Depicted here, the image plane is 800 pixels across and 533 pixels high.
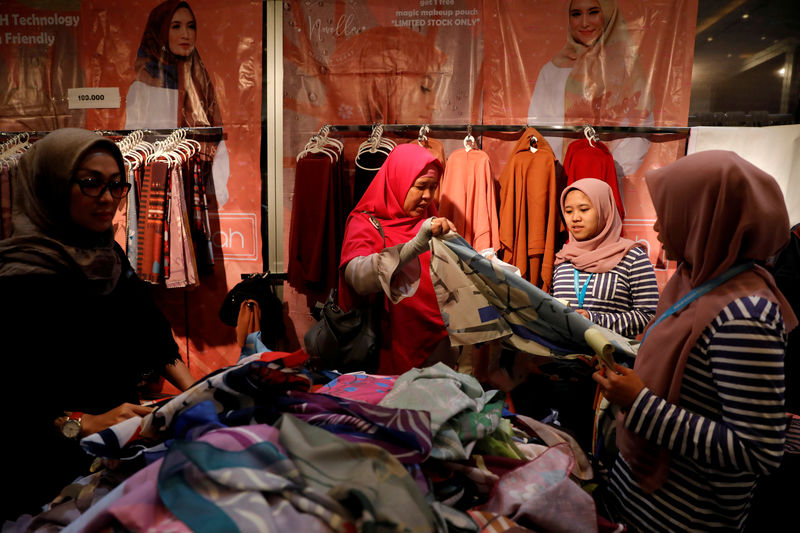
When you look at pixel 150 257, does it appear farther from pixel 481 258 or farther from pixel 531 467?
pixel 531 467

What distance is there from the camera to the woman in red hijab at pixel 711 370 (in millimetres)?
1049

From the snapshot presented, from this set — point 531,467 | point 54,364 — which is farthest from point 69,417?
point 531,467

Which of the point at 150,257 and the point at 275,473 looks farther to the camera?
the point at 150,257

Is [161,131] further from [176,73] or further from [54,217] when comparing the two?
[54,217]

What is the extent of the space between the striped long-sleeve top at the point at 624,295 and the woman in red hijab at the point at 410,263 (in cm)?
77

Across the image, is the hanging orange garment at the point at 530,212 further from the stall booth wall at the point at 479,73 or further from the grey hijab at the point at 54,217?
the grey hijab at the point at 54,217

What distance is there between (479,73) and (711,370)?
2594 mm

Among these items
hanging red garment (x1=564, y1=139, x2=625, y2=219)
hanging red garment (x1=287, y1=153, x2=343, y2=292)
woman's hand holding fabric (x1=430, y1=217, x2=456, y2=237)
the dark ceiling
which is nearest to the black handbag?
Answer: woman's hand holding fabric (x1=430, y1=217, x2=456, y2=237)

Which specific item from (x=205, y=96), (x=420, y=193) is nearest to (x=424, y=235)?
(x=420, y=193)

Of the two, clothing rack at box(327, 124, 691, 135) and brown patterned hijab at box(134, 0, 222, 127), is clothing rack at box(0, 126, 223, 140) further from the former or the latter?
clothing rack at box(327, 124, 691, 135)

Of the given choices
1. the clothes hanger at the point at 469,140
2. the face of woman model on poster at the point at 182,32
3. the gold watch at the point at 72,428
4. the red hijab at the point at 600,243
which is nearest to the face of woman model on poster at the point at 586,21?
the clothes hanger at the point at 469,140

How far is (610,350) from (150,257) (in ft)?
9.71

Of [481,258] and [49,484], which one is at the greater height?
[481,258]

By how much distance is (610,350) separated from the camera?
48.3 inches
